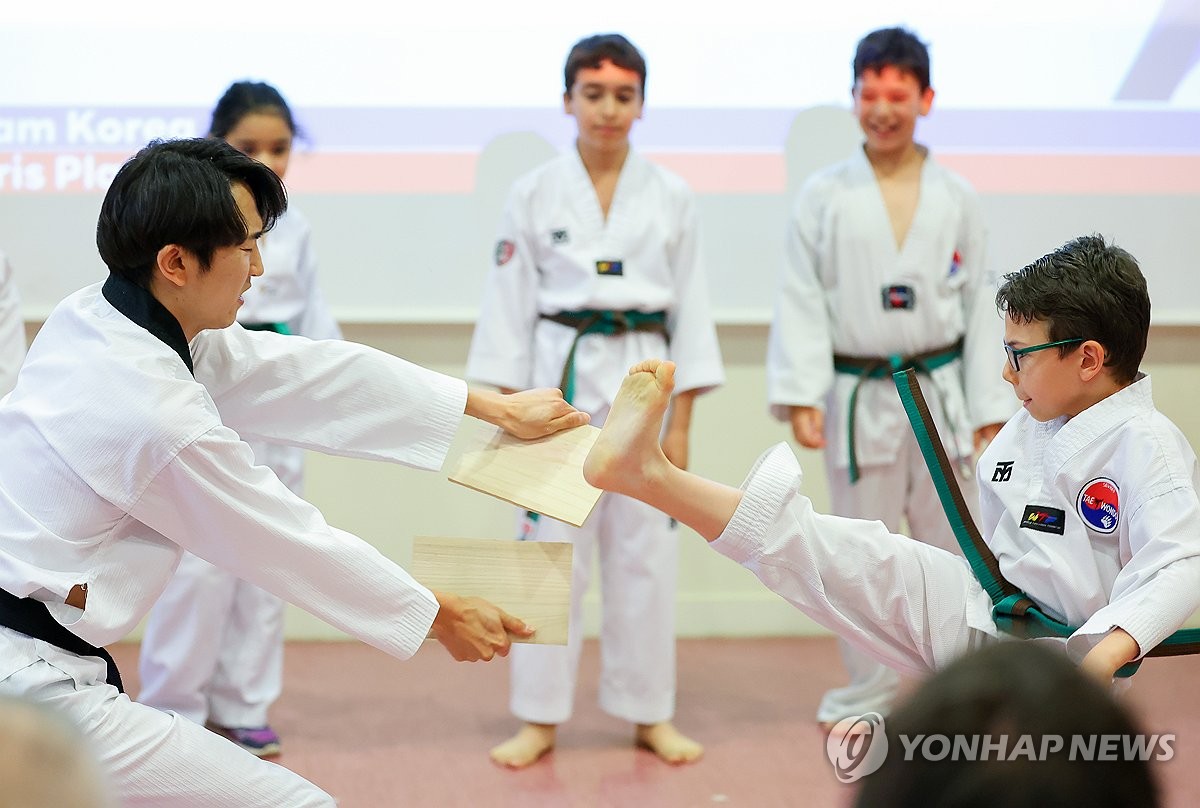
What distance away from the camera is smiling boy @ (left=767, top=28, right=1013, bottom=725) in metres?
3.28

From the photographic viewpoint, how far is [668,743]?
3111 millimetres

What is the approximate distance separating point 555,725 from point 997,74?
234 cm

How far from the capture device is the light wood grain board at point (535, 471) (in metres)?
1.97

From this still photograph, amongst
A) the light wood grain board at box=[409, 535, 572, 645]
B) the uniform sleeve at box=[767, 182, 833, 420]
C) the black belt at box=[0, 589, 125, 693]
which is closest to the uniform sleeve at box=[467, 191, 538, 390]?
the uniform sleeve at box=[767, 182, 833, 420]

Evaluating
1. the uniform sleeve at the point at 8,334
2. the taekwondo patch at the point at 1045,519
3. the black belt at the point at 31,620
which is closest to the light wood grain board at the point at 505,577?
the black belt at the point at 31,620

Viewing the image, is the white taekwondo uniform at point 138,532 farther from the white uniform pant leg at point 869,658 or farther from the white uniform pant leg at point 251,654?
the white uniform pant leg at point 869,658

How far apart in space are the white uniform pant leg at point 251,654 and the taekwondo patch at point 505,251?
696mm

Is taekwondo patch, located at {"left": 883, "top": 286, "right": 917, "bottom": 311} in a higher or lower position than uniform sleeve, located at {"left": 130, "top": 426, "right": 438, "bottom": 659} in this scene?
higher

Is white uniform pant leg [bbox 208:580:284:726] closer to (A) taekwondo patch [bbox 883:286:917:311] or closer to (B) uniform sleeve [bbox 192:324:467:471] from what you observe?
(B) uniform sleeve [bbox 192:324:467:471]

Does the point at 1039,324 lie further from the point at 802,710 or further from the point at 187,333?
the point at 802,710

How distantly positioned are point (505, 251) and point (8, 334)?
1.16 metres

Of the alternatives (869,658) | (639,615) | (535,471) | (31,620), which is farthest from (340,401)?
(869,658)

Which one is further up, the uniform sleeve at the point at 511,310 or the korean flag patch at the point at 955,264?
the korean flag patch at the point at 955,264

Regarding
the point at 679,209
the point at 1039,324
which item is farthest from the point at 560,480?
the point at 679,209
